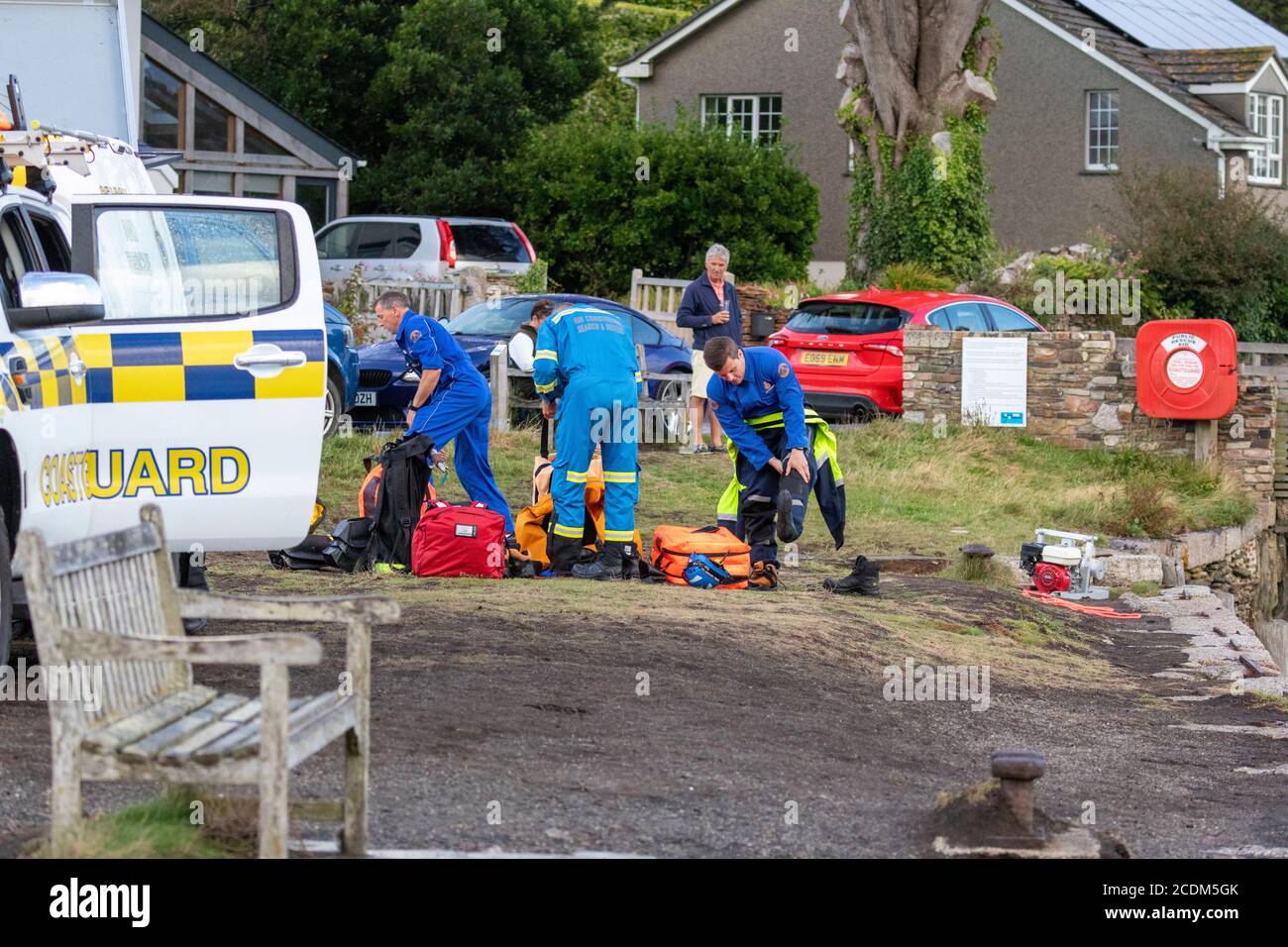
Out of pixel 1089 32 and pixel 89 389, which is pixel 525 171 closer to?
pixel 1089 32

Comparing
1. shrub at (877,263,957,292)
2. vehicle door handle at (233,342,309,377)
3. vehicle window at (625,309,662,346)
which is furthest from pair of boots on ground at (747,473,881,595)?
shrub at (877,263,957,292)

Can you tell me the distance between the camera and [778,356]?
10875 mm

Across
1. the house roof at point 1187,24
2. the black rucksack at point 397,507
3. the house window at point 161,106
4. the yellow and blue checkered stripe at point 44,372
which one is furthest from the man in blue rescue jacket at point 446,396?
the house roof at point 1187,24

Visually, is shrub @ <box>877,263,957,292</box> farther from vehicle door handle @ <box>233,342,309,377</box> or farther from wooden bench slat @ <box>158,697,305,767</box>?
wooden bench slat @ <box>158,697,305,767</box>

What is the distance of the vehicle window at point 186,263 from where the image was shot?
23.5 feet

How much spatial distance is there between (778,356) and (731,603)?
5.63ft

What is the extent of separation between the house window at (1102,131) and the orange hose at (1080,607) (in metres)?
20.4

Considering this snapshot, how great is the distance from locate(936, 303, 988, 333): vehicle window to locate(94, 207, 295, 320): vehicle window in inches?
Answer: 484

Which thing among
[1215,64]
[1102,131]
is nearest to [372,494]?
[1102,131]

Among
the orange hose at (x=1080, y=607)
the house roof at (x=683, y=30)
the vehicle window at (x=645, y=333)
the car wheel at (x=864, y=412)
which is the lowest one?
the orange hose at (x=1080, y=607)

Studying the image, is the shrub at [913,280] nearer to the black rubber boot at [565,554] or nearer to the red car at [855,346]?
the red car at [855,346]

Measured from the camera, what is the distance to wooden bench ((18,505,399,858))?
447cm

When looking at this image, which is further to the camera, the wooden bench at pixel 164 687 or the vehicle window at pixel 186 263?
the vehicle window at pixel 186 263
